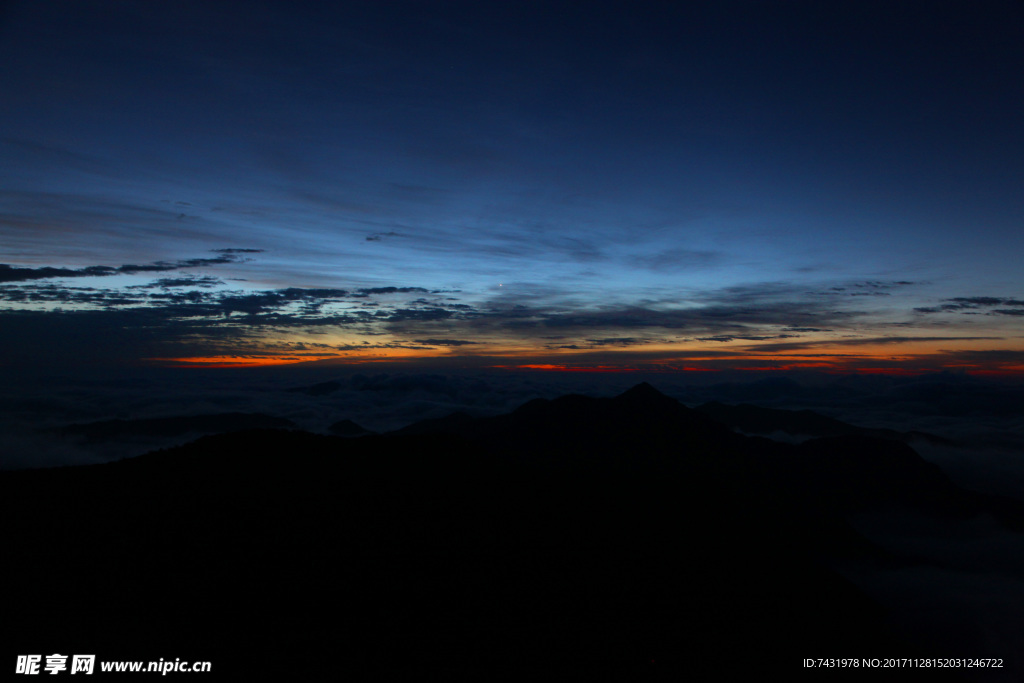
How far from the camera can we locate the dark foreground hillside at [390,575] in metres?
25.5

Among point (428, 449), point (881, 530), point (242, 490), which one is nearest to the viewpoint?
point (242, 490)

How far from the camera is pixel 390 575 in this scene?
36062 mm

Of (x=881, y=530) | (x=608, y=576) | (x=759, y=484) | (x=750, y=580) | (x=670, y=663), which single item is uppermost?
(x=608, y=576)

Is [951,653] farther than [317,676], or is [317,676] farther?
[951,653]

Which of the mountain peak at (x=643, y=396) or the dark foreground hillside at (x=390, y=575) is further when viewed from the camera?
the mountain peak at (x=643, y=396)

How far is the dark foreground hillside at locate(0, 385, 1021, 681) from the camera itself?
2545 cm

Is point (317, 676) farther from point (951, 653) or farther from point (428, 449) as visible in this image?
point (951, 653)

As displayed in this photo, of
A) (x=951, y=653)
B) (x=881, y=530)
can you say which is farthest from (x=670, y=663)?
(x=881, y=530)

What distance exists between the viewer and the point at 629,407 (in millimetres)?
174125

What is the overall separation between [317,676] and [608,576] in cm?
3349

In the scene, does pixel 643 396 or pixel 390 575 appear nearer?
pixel 390 575

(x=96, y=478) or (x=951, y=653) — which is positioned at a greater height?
(x=96, y=478)

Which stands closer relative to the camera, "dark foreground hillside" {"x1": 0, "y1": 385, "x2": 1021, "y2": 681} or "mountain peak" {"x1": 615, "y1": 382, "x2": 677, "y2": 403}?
"dark foreground hillside" {"x1": 0, "y1": 385, "x2": 1021, "y2": 681}

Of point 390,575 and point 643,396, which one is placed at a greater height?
point 643,396
